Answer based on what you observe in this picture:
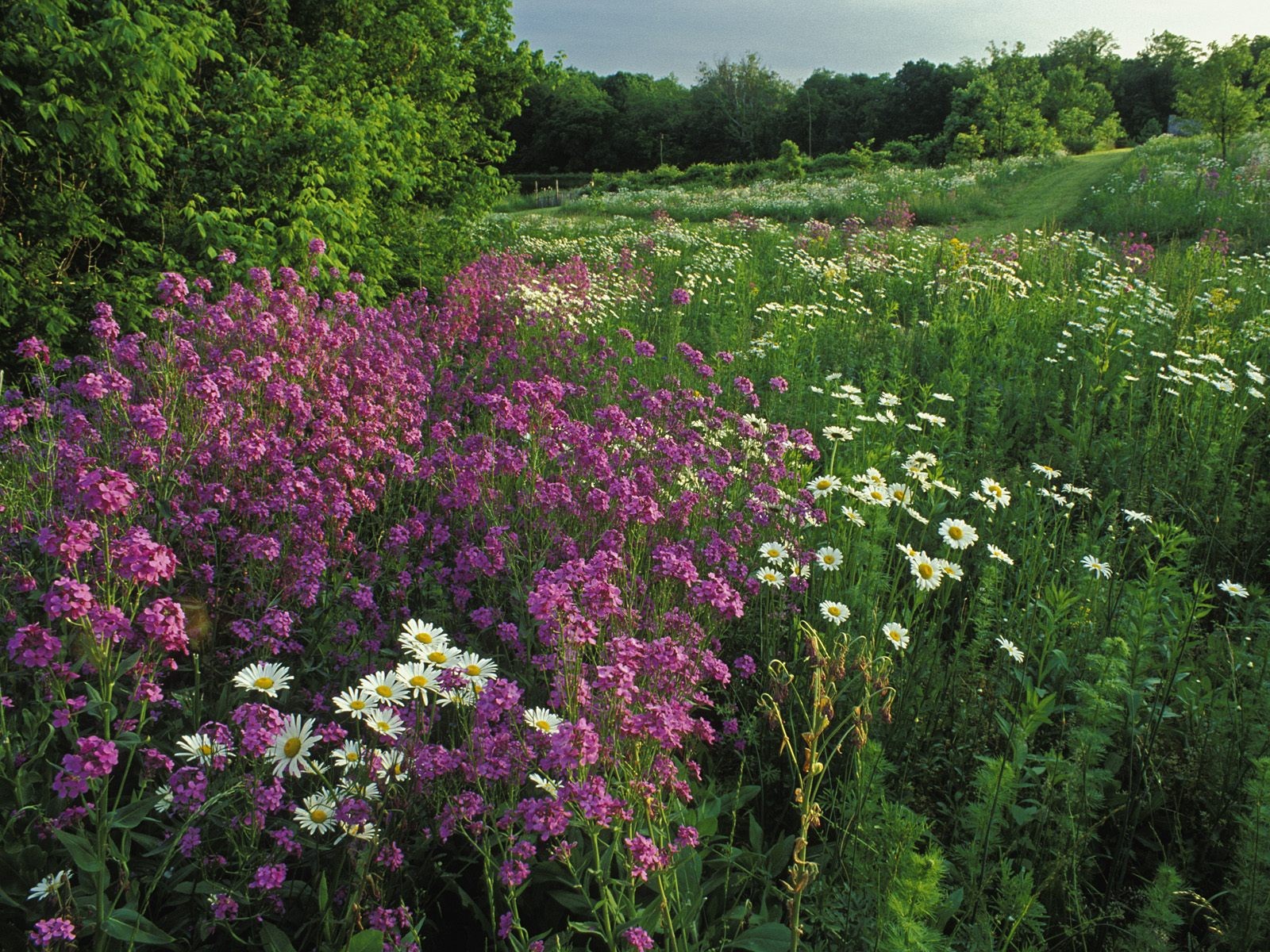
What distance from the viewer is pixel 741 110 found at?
7856cm

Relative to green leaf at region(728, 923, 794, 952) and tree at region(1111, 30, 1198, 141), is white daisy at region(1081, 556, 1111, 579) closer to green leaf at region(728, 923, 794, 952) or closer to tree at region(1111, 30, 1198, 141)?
green leaf at region(728, 923, 794, 952)

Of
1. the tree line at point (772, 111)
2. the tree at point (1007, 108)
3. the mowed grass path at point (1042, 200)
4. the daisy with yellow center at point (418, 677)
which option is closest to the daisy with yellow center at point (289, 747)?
the daisy with yellow center at point (418, 677)

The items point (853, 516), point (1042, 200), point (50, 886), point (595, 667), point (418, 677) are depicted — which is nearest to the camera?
point (50, 886)

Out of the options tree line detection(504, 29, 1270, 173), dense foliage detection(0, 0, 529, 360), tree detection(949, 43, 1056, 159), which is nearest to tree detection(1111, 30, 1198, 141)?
tree line detection(504, 29, 1270, 173)

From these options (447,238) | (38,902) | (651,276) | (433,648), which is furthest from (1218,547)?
(447,238)

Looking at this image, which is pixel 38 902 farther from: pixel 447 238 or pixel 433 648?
pixel 447 238

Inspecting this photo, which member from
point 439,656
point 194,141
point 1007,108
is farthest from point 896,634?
point 1007,108

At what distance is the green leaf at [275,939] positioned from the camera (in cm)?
163

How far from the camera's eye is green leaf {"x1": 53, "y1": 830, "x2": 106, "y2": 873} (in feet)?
4.93

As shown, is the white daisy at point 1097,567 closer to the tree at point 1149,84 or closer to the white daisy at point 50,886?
the white daisy at point 50,886

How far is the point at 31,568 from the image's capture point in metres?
2.66

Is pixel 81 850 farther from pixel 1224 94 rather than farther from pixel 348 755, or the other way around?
pixel 1224 94

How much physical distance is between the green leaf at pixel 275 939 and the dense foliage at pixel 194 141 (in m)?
5.74

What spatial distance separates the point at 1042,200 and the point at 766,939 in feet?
81.6
